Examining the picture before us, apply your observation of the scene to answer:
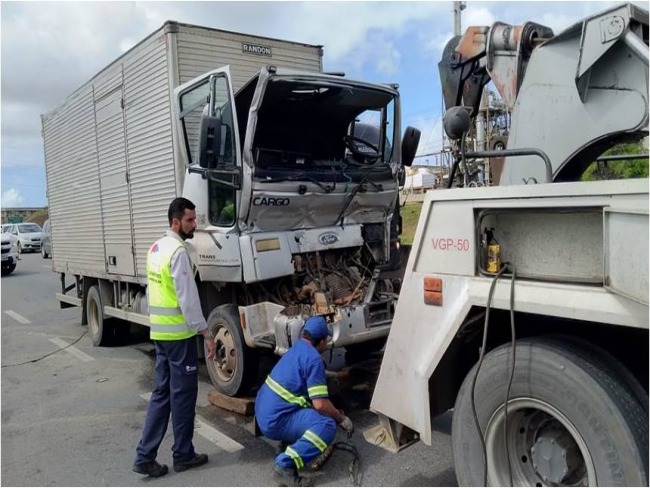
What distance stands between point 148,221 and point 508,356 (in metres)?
5.22

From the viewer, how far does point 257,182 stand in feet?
17.0

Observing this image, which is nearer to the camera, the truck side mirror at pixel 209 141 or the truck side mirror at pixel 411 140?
the truck side mirror at pixel 209 141

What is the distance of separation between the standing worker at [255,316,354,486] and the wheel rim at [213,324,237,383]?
137cm

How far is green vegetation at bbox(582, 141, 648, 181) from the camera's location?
3607 mm

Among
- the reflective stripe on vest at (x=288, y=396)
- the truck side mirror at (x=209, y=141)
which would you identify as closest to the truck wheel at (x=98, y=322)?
the truck side mirror at (x=209, y=141)

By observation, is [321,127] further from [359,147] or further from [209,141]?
[209,141]

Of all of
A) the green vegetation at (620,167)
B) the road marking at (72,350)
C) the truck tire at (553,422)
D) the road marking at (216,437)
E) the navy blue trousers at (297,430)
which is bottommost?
the road marking at (216,437)

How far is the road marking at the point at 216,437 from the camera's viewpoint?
4547 millimetres

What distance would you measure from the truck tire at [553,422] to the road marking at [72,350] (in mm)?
6349

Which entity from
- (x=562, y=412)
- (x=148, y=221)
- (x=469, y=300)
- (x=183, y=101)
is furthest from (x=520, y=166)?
(x=148, y=221)

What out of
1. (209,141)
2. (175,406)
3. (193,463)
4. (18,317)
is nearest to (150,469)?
(193,463)

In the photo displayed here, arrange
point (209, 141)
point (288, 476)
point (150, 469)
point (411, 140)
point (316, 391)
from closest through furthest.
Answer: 1. point (288, 476)
2. point (316, 391)
3. point (150, 469)
4. point (209, 141)
5. point (411, 140)

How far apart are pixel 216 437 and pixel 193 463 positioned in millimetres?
593

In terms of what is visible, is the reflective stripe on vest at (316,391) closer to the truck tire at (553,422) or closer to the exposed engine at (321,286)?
the truck tire at (553,422)
